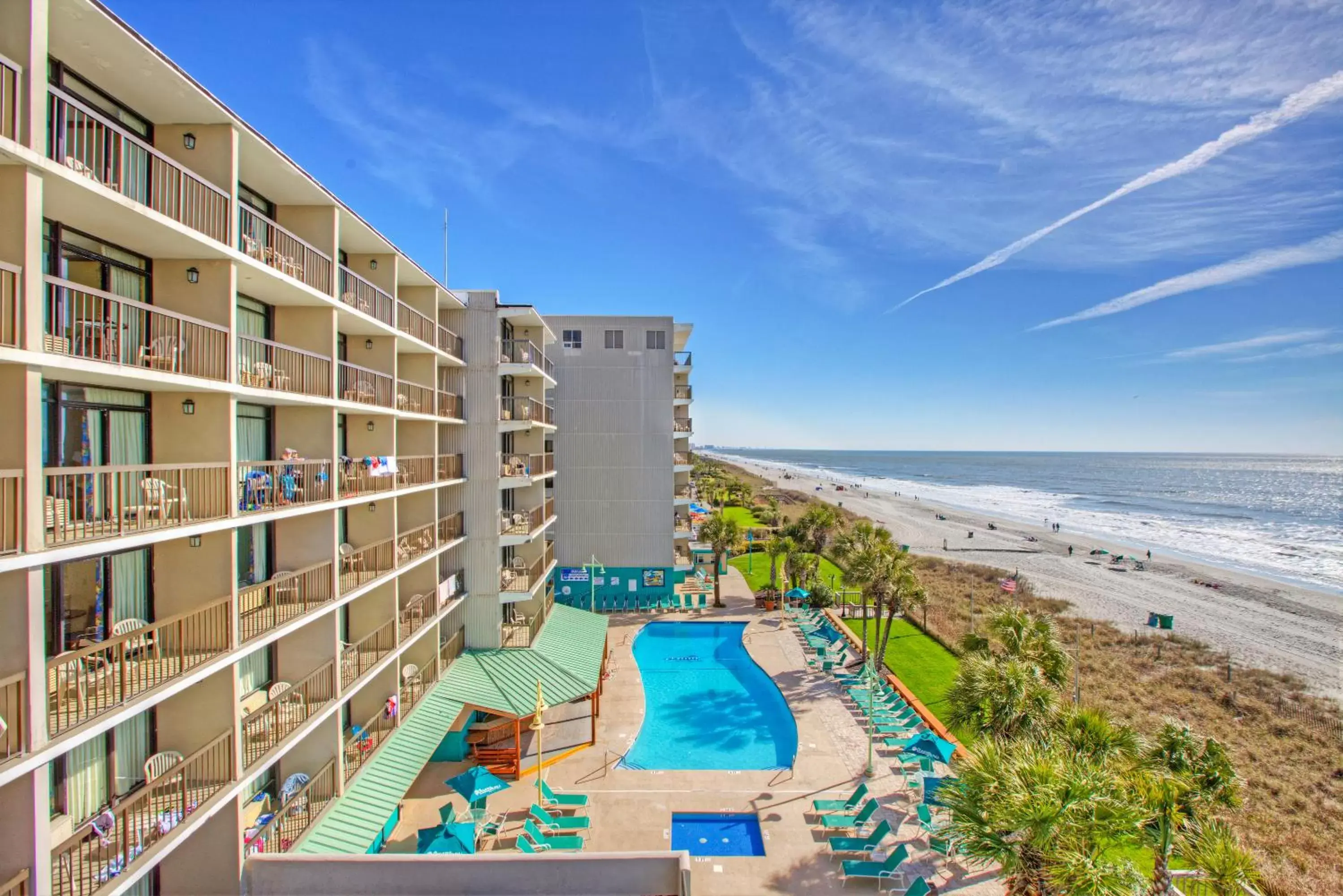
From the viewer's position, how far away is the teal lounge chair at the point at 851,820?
13742mm

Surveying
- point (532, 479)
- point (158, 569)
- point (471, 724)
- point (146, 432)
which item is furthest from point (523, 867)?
point (532, 479)

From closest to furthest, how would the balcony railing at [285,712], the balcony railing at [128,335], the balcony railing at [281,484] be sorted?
the balcony railing at [128,335] → the balcony railing at [285,712] → the balcony railing at [281,484]

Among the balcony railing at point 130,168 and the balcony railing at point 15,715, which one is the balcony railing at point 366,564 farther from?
the balcony railing at point 130,168

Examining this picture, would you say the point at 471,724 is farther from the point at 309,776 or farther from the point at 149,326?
the point at 149,326

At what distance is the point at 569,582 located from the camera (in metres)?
31.7

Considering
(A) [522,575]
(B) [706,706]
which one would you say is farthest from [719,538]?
(A) [522,575]

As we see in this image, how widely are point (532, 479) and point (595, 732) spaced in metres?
9.13

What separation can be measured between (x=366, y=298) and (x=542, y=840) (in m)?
13.2

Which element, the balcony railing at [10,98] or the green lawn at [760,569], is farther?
the green lawn at [760,569]

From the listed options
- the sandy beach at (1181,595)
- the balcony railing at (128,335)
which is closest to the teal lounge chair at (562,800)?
the balcony railing at (128,335)

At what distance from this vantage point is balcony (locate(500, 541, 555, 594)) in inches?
789

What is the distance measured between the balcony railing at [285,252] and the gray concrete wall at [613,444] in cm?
1946

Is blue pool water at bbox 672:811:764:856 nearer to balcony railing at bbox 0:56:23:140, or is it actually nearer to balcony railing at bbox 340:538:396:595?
balcony railing at bbox 340:538:396:595

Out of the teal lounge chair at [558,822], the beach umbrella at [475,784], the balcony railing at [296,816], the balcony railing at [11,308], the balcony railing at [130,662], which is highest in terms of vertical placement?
the balcony railing at [11,308]
